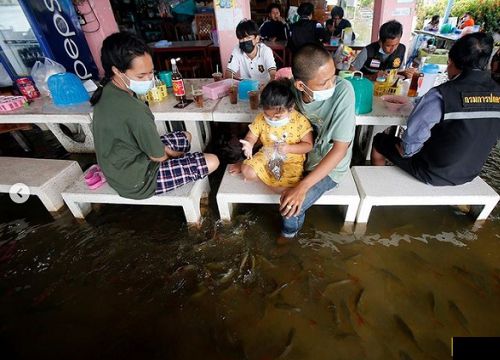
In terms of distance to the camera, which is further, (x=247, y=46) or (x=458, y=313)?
(x=247, y=46)

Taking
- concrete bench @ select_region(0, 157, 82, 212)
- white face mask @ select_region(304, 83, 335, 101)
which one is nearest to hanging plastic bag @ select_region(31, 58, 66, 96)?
concrete bench @ select_region(0, 157, 82, 212)

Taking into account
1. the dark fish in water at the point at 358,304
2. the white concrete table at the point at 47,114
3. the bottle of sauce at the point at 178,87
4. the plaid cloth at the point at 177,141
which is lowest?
the dark fish in water at the point at 358,304

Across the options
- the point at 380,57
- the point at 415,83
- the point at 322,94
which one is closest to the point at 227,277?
the point at 322,94

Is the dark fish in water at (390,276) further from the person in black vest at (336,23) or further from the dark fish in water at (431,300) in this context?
the person in black vest at (336,23)

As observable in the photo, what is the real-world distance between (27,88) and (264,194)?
3.00 metres

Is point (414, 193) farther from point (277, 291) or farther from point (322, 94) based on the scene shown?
point (277, 291)

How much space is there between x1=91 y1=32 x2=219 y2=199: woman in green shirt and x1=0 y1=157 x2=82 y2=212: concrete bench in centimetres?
104

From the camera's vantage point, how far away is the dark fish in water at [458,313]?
178cm

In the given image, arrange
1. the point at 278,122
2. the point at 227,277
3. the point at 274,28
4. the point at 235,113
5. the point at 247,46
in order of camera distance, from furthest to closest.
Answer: the point at 274,28 < the point at 247,46 < the point at 235,113 < the point at 227,277 < the point at 278,122

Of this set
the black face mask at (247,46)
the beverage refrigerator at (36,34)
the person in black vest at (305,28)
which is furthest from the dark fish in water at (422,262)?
the beverage refrigerator at (36,34)

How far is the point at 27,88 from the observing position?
302 cm

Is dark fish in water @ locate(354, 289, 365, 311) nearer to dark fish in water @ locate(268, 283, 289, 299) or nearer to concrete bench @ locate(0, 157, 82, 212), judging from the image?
dark fish in water @ locate(268, 283, 289, 299)

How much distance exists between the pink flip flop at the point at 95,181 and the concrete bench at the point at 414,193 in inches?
94.1

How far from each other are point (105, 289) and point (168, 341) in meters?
0.74
